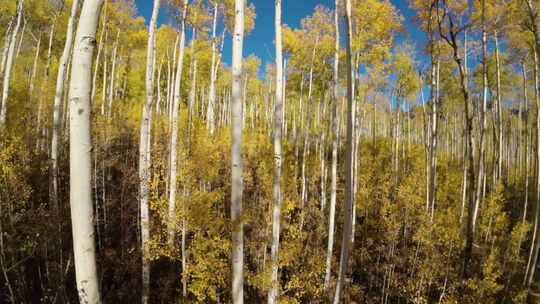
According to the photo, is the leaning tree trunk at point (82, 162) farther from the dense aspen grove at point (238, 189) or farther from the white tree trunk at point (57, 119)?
the white tree trunk at point (57, 119)

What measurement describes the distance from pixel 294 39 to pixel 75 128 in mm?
15577

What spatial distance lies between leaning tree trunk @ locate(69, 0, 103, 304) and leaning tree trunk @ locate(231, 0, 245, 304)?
2.34 m

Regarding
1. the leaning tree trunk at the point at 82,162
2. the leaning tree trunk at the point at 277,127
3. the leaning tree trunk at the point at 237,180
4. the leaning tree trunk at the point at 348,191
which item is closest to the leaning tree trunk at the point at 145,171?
the leaning tree trunk at the point at 277,127

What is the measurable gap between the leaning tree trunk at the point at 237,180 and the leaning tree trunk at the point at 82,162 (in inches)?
Result: 92.2

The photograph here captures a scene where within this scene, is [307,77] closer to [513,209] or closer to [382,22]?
[382,22]

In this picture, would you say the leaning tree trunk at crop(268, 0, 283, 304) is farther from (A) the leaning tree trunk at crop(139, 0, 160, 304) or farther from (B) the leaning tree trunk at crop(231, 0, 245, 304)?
(A) the leaning tree trunk at crop(139, 0, 160, 304)

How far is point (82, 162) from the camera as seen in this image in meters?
1.43

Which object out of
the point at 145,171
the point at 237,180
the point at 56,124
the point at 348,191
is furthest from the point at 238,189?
the point at 56,124

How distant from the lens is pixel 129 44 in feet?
67.2

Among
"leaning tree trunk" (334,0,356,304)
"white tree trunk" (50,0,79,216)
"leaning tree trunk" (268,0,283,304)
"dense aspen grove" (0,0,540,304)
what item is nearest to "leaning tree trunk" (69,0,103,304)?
"dense aspen grove" (0,0,540,304)

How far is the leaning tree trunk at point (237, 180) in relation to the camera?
387cm

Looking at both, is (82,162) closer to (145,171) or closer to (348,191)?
(348,191)

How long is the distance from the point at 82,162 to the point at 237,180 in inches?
102

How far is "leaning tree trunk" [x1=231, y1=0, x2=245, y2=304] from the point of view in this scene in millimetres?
3867
